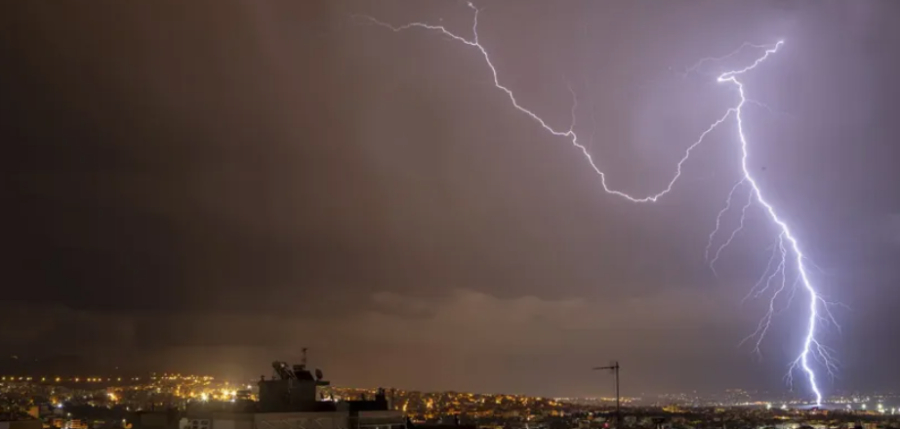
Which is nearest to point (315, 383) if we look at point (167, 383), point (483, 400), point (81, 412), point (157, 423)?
point (157, 423)

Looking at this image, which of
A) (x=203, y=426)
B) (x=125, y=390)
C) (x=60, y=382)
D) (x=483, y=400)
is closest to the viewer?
(x=203, y=426)

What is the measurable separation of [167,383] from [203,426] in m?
110

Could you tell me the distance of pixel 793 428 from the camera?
86625 mm

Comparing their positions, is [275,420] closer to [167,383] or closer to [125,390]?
[125,390]

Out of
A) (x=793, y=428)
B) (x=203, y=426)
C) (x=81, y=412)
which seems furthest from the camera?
(x=793, y=428)

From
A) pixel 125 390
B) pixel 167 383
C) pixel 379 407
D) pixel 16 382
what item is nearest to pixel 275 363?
pixel 379 407

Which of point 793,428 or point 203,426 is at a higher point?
point 203,426

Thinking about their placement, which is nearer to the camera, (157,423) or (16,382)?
(157,423)

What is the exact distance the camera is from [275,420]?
62.5 feet

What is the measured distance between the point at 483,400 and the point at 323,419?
141 meters

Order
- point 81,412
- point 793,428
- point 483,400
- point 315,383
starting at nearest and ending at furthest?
point 315,383
point 81,412
point 793,428
point 483,400

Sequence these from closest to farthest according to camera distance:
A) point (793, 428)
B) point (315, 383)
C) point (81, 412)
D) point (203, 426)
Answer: point (203, 426) < point (315, 383) < point (81, 412) < point (793, 428)

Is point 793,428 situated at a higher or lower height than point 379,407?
lower

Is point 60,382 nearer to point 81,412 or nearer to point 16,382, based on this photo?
point 16,382
